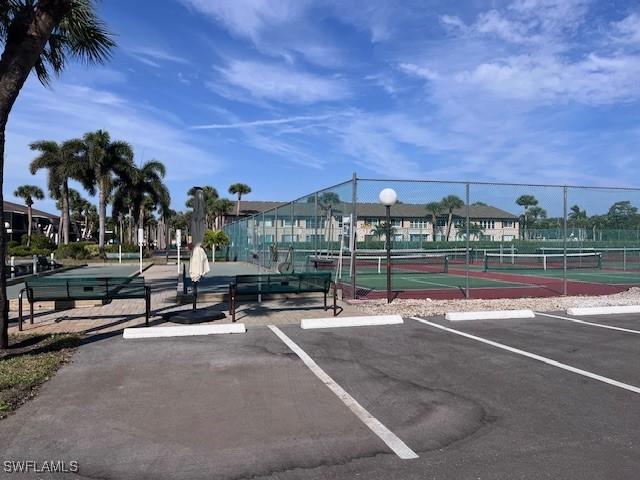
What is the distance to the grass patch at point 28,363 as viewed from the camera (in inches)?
212

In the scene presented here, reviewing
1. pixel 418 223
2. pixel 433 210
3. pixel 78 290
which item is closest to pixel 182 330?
pixel 78 290

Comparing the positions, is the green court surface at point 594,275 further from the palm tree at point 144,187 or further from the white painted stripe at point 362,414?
the palm tree at point 144,187

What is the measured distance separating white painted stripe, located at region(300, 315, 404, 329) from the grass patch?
371 centimetres

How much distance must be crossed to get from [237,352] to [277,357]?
25.0 inches

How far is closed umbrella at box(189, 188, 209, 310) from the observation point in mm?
10062

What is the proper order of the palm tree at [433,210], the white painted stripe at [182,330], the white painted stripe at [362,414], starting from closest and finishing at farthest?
the white painted stripe at [362,414] → the white painted stripe at [182,330] → the palm tree at [433,210]

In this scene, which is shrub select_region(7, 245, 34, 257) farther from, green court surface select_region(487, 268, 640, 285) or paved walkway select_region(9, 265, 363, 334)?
green court surface select_region(487, 268, 640, 285)

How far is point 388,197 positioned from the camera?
39.0ft

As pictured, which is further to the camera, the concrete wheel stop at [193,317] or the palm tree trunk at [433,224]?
the palm tree trunk at [433,224]

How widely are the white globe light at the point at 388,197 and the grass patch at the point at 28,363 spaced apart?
6683mm

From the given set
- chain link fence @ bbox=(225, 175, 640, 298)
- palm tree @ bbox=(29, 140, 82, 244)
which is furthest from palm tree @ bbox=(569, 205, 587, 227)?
palm tree @ bbox=(29, 140, 82, 244)

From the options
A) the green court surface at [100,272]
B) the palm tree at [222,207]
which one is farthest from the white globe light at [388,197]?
the palm tree at [222,207]

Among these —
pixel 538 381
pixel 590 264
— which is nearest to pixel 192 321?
pixel 538 381

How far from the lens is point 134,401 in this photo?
209 inches
